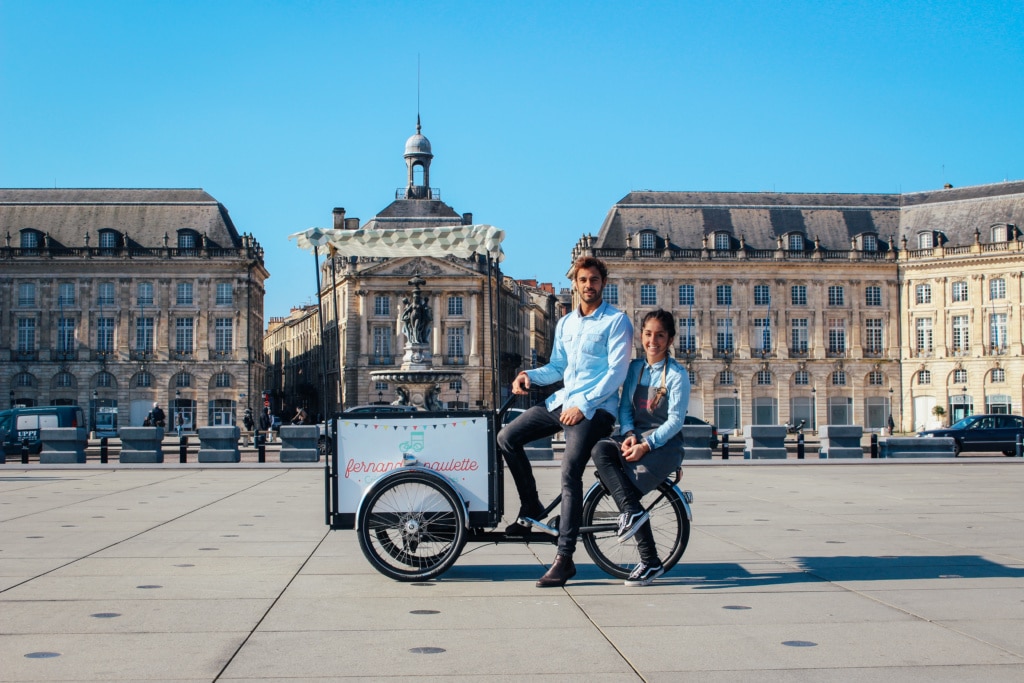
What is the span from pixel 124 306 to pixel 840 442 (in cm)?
6406

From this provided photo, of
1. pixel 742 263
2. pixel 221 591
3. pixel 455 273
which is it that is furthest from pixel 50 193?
pixel 221 591

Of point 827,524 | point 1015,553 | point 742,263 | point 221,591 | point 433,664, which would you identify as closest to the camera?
point 433,664

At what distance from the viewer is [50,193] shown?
279 ft

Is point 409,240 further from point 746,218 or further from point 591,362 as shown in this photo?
point 746,218

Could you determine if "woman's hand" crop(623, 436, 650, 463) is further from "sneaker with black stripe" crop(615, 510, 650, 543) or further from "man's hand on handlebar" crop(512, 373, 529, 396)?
"man's hand on handlebar" crop(512, 373, 529, 396)

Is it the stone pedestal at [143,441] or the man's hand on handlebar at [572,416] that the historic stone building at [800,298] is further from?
the man's hand on handlebar at [572,416]

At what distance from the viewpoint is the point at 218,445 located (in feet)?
100.0

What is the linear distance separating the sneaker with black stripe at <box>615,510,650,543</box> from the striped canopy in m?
4.18

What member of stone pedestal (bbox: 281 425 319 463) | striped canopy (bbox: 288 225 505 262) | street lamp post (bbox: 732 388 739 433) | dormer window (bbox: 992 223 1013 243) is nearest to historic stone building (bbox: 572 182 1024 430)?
street lamp post (bbox: 732 388 739 433)

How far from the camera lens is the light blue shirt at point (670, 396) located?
8.33 m

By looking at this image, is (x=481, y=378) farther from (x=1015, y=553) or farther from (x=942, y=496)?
(x=1015, y=553)

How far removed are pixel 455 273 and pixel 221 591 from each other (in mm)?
84846

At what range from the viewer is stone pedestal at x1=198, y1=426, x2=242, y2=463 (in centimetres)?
3014

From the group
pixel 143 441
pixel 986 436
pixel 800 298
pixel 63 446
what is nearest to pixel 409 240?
pixel 143 441
